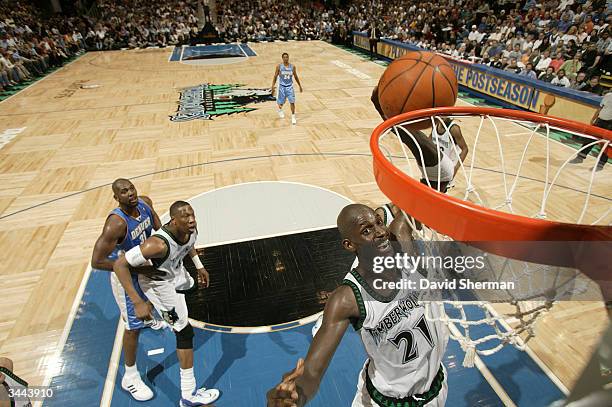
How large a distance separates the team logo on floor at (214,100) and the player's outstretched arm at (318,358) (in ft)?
29.4

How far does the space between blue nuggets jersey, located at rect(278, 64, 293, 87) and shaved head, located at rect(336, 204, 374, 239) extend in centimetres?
750

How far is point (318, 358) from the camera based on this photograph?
1.59 meters

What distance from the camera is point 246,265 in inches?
180

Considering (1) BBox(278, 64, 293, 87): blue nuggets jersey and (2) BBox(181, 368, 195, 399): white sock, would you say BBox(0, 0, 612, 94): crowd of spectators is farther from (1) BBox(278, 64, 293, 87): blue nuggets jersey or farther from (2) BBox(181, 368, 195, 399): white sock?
(2) BBox(181, 368, 195, 399): white sock

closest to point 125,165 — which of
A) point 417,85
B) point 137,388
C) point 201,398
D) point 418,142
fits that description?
point 137,388

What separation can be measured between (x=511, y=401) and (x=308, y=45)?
2183cm

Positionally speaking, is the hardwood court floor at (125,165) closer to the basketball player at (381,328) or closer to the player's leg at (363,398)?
the basketball player at (381,328)

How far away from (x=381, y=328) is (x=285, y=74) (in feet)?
25.8

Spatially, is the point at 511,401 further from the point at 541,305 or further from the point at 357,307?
the point at 357,307

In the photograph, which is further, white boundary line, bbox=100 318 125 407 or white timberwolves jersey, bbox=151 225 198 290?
white boundary line, bbox=100 318 125 407

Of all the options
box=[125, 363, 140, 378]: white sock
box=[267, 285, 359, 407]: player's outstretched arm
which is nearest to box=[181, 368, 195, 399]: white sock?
box=[125, 363, 140, 378]: white sock

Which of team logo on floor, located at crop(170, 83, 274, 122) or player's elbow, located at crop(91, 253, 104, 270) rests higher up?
player's elbow, located at crop(91, 253, 104, 270)

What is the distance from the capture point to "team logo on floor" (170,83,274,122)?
10.3m

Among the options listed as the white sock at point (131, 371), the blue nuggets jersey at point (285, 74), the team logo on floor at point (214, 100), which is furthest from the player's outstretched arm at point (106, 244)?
the team logo on floor at point (214, 100)
